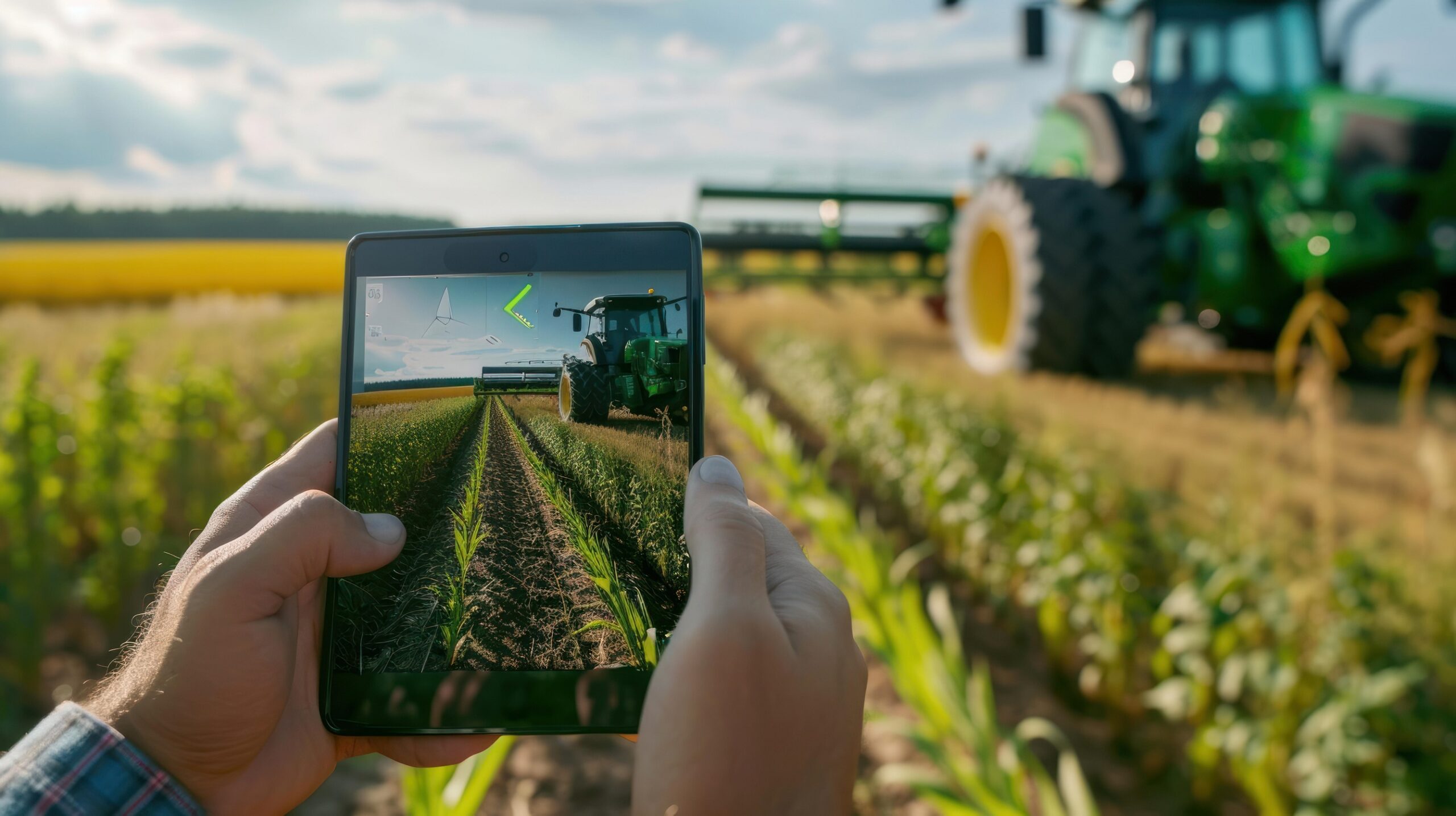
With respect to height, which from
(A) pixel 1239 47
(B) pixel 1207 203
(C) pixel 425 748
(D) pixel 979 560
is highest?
(A) pixel 1239 47

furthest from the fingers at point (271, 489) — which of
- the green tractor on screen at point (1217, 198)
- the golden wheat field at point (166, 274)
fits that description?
the golden wheat field at point (166, 274)

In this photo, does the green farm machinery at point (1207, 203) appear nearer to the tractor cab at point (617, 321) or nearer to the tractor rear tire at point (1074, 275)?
the tractor rear tire at point (1074, 275)

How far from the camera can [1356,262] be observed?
413 centimetres

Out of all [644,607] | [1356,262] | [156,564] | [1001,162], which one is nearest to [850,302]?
[1001,162]

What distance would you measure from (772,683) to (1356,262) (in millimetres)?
4618

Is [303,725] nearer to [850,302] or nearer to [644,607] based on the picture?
[644,607]

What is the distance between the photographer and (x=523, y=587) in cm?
94

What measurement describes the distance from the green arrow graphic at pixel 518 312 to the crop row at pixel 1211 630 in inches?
62.3

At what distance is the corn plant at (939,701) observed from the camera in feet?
4.47

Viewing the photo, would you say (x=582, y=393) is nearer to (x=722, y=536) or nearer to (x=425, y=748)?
(x=722, y=536)

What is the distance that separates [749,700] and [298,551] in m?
0.50

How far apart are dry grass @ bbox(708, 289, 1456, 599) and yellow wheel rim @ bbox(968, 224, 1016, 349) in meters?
0.29

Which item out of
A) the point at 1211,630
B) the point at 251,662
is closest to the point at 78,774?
the point at 251,662

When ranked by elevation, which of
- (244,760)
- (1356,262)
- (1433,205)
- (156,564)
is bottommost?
(156,564)
